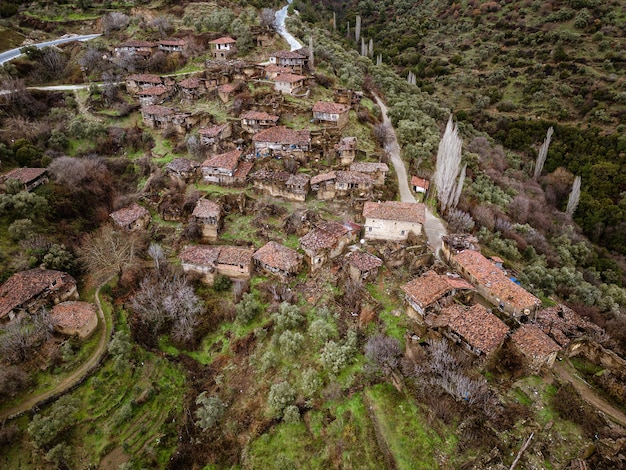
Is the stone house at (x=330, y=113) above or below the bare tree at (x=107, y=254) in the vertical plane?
above

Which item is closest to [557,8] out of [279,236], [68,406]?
[279,236]

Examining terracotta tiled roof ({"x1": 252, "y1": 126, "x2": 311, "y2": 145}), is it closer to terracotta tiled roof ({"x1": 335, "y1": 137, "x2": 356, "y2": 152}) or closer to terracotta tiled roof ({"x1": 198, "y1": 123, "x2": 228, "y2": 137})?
terracotta tiled roof ({"x1": 335, "y1": 137, "x2": 356, "y2": 152})

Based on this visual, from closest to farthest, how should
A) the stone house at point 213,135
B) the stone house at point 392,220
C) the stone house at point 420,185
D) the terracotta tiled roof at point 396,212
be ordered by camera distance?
1. the terracotta tiled roof at point 396,212
2. the stone house at point 392,220
3. the stone house at point 420,185
4. the stone house at point 213,135

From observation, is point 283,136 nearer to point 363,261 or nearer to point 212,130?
point 212,130

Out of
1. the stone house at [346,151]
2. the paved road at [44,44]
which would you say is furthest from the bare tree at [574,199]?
the paved road at [44,44]

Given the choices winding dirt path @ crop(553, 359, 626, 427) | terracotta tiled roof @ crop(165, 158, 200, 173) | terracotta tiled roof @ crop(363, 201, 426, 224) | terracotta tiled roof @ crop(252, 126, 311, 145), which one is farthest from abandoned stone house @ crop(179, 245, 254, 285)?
winding dirt path @ crop(553, 359, 626, 427)

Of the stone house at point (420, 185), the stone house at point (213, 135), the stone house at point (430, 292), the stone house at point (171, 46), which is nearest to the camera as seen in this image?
the stone house at point (430, 292)

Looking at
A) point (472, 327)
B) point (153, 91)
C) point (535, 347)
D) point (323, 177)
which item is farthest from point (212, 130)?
point (535, 347)

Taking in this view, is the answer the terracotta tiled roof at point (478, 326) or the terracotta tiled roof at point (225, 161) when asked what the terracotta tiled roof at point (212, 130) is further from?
the terracotta tiled roof at point (478, 326)
